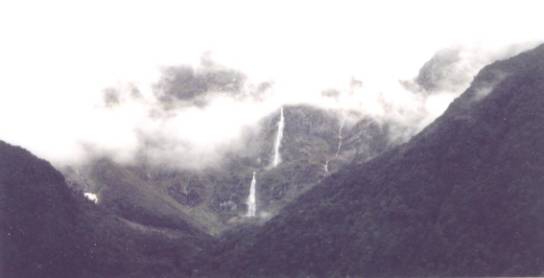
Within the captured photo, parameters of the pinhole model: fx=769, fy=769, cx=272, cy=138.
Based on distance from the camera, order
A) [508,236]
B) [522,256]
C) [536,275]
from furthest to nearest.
→ [508,236] → [522,256] → [536,275]

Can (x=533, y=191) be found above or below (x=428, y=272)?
above

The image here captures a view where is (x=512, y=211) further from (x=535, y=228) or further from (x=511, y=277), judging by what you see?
(x=511, y=277)

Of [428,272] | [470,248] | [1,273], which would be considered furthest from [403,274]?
[1,273]

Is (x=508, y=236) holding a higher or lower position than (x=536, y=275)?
higher

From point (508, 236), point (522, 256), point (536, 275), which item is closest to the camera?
point (536, 275)

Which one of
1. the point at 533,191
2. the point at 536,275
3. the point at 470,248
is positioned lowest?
the point at 536,275

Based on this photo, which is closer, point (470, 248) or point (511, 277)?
point (511, 277)

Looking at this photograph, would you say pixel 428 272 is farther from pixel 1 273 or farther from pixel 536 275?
pixel 1 273

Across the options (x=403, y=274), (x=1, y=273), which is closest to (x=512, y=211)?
(x=403, y=274)

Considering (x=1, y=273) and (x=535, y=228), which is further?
(x=1, y=273)
